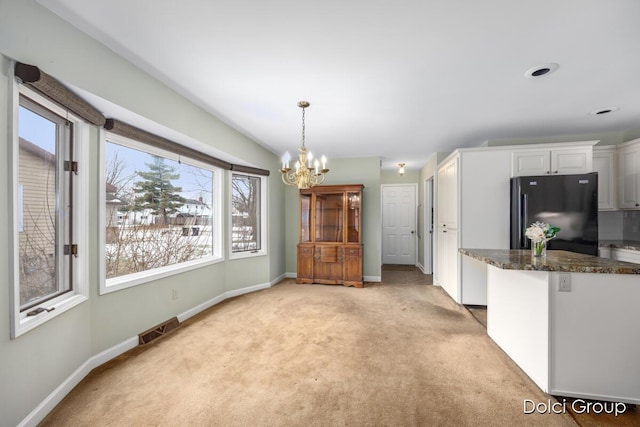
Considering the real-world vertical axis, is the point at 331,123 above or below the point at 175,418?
above

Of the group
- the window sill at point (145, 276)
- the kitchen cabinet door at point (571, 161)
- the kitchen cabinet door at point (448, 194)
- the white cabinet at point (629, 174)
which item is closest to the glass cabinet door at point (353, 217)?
the kitchen cabinet door at point (448, 194)

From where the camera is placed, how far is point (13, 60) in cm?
136

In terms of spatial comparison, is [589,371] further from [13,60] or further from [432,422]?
[13,60]

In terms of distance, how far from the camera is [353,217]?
15.3 ft

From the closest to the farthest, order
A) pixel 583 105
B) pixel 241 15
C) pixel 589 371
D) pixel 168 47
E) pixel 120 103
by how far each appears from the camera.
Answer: pixel 241 15 < pixel 589 371 < pixel 168 47 < pixel 120 103 < pixel 583 105

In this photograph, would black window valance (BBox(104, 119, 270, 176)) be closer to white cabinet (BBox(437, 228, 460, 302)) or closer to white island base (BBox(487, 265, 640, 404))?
white cabinet (BBox(437, 228, 460, 302))

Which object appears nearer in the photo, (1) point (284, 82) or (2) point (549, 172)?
(1) point (284, 82)

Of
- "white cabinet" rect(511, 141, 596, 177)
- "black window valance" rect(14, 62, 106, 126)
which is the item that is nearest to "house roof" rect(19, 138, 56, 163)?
"black window valance" rect(14, 62, 106, 126)

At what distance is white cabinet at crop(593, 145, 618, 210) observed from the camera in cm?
337

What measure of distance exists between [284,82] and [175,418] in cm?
256

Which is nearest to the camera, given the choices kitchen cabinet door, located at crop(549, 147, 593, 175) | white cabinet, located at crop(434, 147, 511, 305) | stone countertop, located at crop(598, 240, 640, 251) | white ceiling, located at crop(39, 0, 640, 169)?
white ceiling, located at crop(39, 0, 640, 169)

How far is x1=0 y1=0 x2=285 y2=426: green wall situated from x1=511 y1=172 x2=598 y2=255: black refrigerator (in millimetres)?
3740

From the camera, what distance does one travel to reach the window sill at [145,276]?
2202mm

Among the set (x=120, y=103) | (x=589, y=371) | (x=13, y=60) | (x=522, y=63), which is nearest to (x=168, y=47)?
(x=120, y=103)
